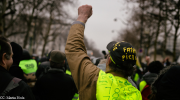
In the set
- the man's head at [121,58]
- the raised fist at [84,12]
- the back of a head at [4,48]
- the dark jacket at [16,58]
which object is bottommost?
the dark jacket at [16,58]

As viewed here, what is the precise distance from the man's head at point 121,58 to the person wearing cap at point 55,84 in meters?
1.84

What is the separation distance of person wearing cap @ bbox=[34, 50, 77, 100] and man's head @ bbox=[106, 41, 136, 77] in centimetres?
184

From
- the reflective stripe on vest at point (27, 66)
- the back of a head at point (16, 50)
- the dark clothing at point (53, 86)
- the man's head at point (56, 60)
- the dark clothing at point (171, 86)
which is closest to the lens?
the dark clothing at point (171, 86)

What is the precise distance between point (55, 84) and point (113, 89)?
78.2 inches

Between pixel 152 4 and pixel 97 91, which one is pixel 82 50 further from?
pixel 152 4

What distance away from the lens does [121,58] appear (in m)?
1.60

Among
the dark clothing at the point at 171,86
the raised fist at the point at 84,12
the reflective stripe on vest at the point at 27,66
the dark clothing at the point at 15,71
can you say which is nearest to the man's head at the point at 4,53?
the raised fist at the point at 84,12

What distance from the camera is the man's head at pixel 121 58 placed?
161 cm

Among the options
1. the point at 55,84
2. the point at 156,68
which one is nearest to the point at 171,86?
the point at 156,68

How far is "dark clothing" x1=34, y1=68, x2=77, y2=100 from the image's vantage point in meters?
3.18

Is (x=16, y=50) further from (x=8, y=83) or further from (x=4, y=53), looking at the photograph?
(x=8, y=83)

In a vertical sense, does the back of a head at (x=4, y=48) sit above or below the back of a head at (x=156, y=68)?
above

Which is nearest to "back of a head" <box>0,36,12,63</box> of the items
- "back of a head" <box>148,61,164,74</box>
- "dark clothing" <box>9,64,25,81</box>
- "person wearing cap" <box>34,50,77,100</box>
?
"dark clothing" <box>9,64,25,81</box>

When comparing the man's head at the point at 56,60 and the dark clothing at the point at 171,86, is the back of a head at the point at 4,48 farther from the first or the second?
the dark clothing at the point at 171,86
